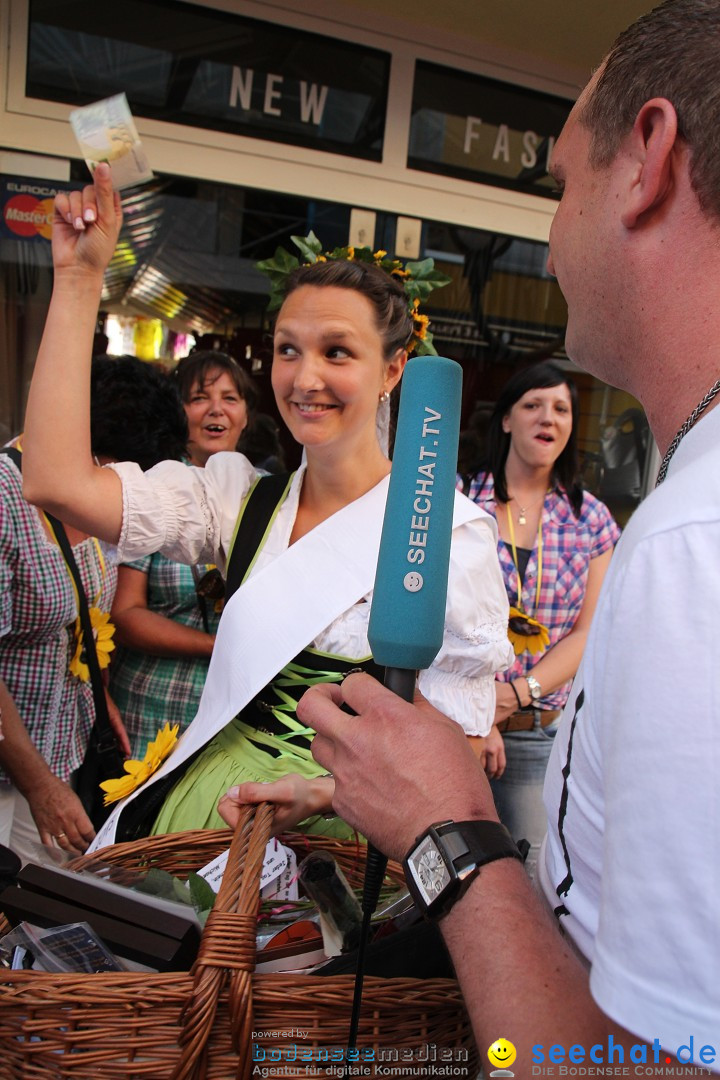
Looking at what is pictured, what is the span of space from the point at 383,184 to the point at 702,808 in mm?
4325

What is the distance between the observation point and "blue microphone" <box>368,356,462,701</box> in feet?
2.92

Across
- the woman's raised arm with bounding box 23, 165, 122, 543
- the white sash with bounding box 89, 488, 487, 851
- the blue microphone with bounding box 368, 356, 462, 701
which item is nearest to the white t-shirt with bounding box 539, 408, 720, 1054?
the blue microphone with bounding box 368, 356, 462, 701

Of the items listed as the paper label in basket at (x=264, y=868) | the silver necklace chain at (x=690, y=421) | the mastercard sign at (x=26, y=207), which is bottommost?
the paper label in basket at (x=264, y=868)

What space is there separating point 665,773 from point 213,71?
4313mm

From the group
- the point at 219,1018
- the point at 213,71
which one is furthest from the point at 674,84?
the point at 213,71

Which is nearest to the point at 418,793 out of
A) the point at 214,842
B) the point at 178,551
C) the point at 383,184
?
the point at 214,842

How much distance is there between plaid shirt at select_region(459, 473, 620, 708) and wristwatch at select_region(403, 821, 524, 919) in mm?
Result: 2275

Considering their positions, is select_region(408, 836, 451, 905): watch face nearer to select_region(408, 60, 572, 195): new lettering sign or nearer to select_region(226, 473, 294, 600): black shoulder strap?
select_region(226, 473, 294, 600): black shoulder strap

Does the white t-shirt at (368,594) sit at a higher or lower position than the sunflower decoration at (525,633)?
higher

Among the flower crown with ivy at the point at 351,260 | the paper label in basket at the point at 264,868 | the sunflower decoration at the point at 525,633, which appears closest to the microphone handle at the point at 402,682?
the paper label in basket at the point at 264,868

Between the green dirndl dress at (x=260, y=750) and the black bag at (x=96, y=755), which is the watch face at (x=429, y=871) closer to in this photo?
the green dirndl dress at (x=260, y=750)

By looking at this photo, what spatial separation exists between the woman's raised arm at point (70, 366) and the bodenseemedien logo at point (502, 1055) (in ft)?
4.32

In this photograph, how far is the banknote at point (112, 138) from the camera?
179 centimetres

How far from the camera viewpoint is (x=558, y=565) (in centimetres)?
324
